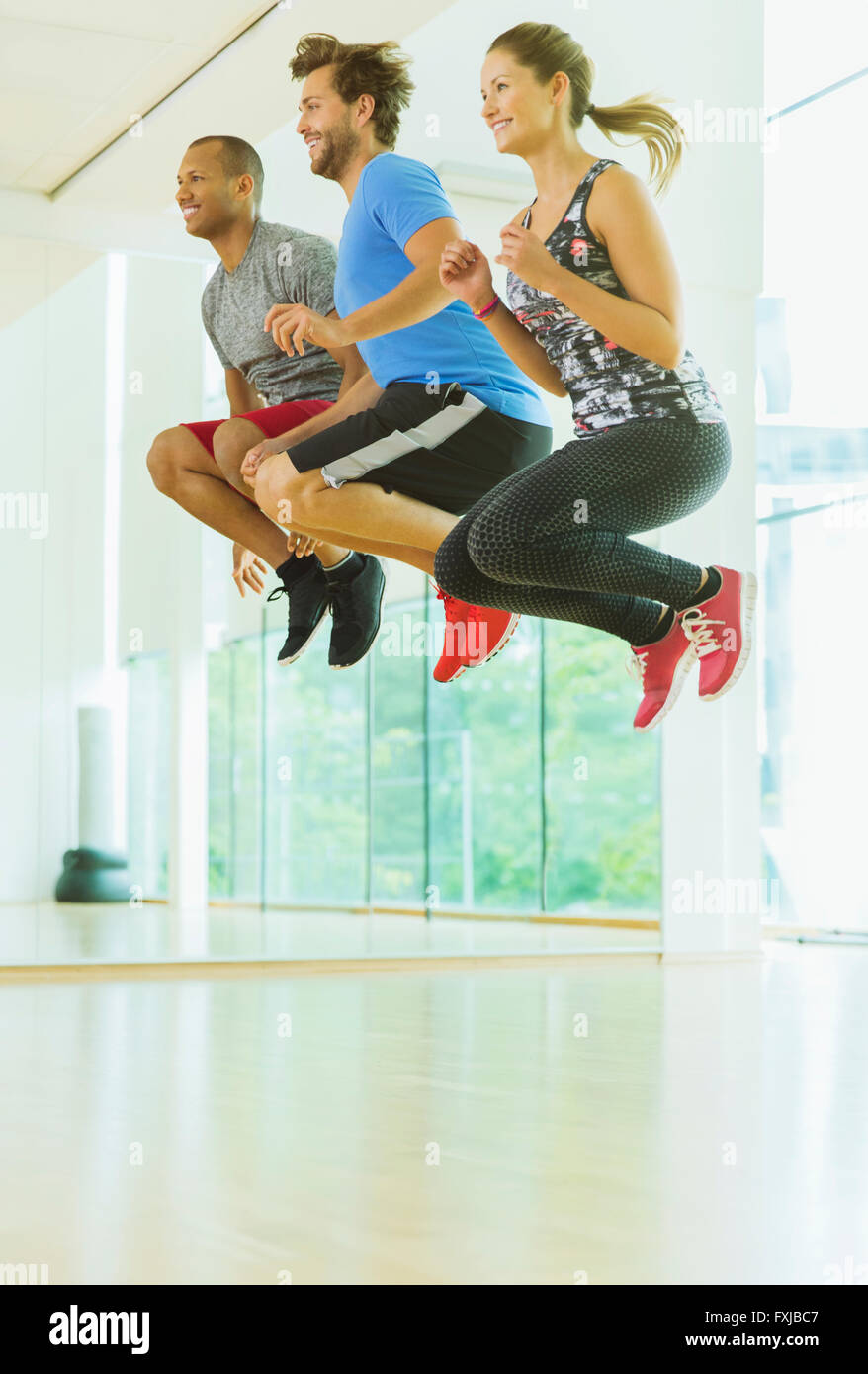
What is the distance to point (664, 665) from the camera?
203 inches

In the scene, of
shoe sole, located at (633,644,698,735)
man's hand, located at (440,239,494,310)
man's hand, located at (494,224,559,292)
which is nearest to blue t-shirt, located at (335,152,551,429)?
man's hand, located at (440,239,494,310)

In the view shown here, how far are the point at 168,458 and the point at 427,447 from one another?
1.12 m

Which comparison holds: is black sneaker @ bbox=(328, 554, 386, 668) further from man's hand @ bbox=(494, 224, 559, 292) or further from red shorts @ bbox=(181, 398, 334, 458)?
man's hand @ bbox=(494, 224, 559, 292)

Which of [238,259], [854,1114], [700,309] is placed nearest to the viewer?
[854,1114]

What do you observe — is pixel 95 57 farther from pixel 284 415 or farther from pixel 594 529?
pixel 594 529

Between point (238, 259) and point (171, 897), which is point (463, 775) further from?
point (238, 259)

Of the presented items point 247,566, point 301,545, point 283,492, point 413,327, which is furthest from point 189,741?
point 413,327

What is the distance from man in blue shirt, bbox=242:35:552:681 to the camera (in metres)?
5.09

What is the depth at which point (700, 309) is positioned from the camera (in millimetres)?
10242

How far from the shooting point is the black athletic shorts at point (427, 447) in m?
5.09

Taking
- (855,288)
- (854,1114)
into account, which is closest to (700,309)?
(855,288)

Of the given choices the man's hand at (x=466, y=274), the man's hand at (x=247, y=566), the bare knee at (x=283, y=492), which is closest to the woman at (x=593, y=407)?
the man's hand at (x=466, y=274)

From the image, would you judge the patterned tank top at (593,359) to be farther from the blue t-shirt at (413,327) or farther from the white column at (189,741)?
the white column at (189,741)
